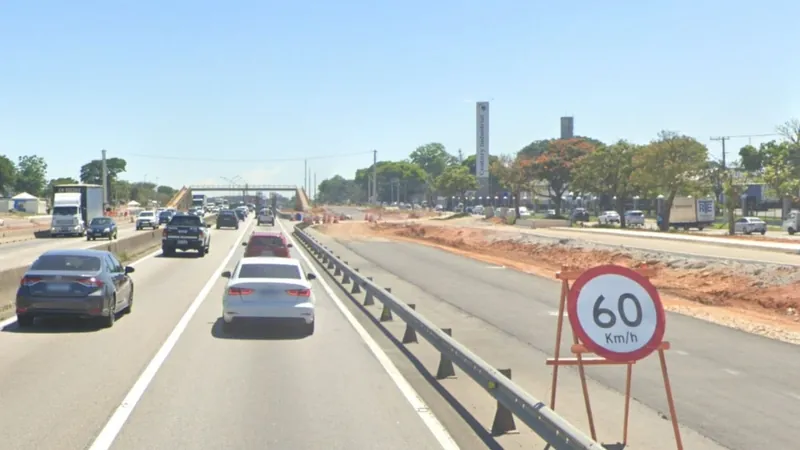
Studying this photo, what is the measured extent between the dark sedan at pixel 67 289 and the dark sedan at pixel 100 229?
4230 centimetres

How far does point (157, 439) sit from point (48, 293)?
8.25 metres

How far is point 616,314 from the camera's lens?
24.7 ft

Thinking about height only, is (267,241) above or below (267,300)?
above

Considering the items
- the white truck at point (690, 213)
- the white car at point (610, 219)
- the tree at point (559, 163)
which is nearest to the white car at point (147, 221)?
the white car at point (610, 219)

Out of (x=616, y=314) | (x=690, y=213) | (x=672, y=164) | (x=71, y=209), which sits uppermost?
(x=672, y=164)

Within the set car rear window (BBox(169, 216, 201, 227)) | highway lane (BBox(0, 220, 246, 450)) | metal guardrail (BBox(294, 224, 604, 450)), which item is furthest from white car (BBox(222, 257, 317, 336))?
car rear window (BBox(169, 216, 201, 227))

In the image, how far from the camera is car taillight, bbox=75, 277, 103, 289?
15.9 metres

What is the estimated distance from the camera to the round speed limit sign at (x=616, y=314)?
7.43 meters

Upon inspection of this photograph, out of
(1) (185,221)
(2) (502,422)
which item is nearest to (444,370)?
(2) (502,422)

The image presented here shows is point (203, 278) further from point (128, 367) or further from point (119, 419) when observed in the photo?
point (119, 419)

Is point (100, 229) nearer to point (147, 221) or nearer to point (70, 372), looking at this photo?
point (147, 221)

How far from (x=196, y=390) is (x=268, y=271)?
5780 mm

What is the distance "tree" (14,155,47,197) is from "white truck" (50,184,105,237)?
11556 centimetres

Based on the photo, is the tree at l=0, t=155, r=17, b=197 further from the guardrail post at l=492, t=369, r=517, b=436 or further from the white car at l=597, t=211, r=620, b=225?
the guardrail post at l=492, t=369, r=517, b=436
